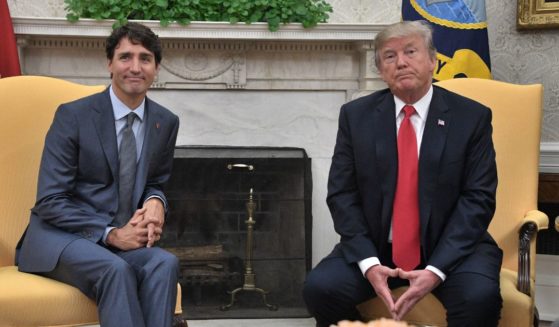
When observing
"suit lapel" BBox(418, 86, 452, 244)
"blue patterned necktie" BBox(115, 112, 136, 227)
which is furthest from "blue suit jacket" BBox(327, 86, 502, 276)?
"blue patterned necktie" BBox(115, 112, 136, 227)

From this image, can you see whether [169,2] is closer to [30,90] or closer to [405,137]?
[30,90]

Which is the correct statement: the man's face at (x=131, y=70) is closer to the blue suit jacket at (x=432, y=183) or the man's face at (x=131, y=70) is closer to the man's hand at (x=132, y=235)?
the man's hand at (x=132, y=235)

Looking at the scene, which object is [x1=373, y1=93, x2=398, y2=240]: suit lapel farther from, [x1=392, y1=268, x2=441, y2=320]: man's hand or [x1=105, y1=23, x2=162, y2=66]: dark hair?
[x1=105, y1=23, x2=162, y2=66]: dark hair

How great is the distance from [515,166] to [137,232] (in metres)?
1.36

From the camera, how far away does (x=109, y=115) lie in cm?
257

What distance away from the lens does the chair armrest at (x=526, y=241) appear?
8.08 feet

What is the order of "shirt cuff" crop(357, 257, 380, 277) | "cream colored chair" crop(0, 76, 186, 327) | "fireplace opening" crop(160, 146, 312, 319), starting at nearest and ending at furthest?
"shirt cuff" crop(357, 257, 380, 277), "cream colored chair" crop(0, 76, 186, 327), "fireplace opening" crop(160, 146, 312, 319)

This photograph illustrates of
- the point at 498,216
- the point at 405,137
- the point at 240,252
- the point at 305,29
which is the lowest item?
the point at 240,252

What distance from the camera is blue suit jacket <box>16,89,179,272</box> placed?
2.43 meters

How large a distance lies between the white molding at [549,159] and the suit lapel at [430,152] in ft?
5.26

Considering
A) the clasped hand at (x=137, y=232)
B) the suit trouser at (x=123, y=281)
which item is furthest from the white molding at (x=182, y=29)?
the suit trouser at (x=123, y=281)

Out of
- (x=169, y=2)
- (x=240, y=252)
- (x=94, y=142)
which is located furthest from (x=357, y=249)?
(x=169, y=2)

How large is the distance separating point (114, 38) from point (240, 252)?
5.80 feet

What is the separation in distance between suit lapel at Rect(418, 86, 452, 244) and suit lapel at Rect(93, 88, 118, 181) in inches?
37.5
